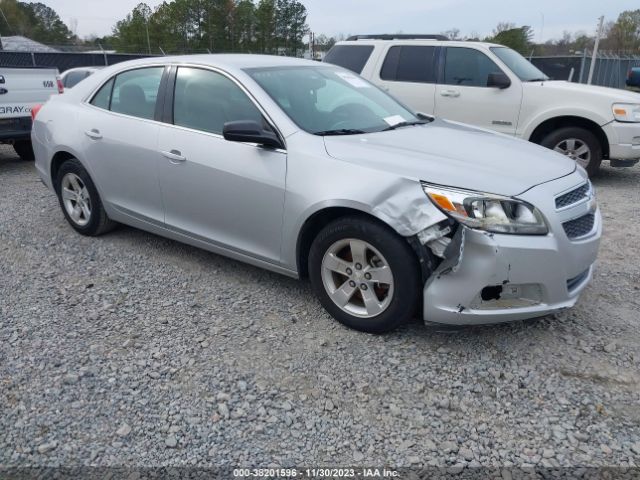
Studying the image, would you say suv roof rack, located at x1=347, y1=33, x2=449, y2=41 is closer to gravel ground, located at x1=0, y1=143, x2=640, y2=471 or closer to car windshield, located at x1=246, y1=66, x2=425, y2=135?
car windshield, located at x1=246, y1=66, x2=425, y2=135

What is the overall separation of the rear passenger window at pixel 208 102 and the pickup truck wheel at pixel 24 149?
19.4ft

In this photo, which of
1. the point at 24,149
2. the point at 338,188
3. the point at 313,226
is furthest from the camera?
the point at 24,149

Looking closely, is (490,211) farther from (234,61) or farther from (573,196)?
(234,61)

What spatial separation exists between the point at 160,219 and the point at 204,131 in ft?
2.78

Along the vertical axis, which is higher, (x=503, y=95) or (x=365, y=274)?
(x=503, y=95)

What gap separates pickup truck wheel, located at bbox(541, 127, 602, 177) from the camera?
23.3 ft

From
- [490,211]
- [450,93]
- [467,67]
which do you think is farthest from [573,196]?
[467,67]

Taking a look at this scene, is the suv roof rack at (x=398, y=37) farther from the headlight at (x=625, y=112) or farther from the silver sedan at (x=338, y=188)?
the silver sedan at (x=338, y=188)

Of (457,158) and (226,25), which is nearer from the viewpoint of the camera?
(457,158)

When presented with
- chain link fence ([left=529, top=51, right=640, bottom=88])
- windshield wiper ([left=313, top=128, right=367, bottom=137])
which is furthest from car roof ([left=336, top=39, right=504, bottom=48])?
chain link fence ([left=529, top=51, right=640, bottom=88])

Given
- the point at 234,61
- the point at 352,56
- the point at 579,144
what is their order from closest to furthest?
the point at 234,61
the point at 579,144
the point at 352,56

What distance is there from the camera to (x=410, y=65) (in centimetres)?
800

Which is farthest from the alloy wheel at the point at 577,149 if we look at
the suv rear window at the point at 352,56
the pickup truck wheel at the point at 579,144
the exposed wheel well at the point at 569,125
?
the suv rear window at the point at 352,56

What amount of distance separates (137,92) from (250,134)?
156 cm
